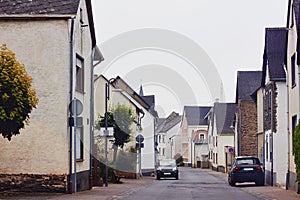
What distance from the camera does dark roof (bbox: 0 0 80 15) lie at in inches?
924

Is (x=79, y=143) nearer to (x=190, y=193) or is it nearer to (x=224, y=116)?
(x=190, y=193)

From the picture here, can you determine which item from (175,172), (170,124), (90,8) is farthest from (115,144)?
(170,124)

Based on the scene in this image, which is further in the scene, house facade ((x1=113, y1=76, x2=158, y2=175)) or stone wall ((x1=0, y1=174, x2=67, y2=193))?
house facade ((x1=113, y1=76, x2=158, y2=175))

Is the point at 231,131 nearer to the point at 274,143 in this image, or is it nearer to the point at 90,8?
the point at 274,143

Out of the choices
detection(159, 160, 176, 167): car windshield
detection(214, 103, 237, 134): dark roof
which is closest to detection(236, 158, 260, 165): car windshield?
detection(159, 160, 176, 167): car windshield

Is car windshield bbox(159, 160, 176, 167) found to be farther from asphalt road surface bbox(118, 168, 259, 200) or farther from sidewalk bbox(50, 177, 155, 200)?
sidewalk bbox(50, 177, 155, 200)

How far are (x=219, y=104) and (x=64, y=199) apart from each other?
5989 cm

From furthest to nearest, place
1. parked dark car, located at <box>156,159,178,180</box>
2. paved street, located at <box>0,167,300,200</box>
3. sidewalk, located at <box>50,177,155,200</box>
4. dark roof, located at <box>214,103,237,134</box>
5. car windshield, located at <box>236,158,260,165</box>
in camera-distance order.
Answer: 1. dark roof, located at <box>214,103,237,134</box>
2. parked dark car, located at <box>156,159,178,180</box>
3. car windshield, located at <box>236,158,260,165</box>
4. paved street, located at <box>0,167,300,200</box>
5. sidewalk, located at <box>50,177,155,200</box>

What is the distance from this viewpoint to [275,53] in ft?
111

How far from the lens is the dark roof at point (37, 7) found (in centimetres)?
2347

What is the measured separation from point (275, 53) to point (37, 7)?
15.0 meters

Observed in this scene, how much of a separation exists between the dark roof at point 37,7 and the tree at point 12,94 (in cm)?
440

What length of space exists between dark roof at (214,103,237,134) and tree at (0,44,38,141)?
52938 millimetres

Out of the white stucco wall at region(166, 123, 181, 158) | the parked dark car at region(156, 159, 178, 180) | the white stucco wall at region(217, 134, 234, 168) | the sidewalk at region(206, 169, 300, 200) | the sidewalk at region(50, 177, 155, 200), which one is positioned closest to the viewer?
the sidewalk at region(50, 177, 155, 200)
